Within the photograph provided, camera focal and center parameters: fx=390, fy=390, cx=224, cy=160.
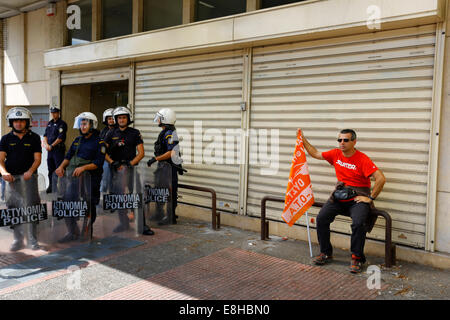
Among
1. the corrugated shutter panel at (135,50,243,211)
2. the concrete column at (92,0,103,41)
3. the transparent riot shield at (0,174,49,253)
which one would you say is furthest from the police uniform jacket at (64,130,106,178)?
the concrete column at (92,0,103,41)

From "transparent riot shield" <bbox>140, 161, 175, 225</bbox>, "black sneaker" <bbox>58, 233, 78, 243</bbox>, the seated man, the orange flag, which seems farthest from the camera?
"transparent riot shield" <bbox>140, 161, 175, 225</bbox>

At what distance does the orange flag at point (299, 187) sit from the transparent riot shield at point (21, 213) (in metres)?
3.38

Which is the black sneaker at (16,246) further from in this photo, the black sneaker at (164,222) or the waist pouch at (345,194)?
the waist pouch at (345,194)

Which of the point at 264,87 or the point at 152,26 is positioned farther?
the point at 152,26

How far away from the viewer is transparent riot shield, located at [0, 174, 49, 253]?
5004 mm

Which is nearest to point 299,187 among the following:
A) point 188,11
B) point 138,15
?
point 188,11

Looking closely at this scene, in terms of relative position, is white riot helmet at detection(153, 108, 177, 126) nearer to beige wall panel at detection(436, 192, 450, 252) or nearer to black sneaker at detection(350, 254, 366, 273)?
black sneaker at detection(350, 254, 366, 273)

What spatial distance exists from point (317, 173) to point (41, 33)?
358 inches

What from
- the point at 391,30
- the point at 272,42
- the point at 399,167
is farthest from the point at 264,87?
the point at 399,167

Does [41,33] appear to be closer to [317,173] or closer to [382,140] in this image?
[317,173]

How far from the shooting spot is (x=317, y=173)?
602 cm

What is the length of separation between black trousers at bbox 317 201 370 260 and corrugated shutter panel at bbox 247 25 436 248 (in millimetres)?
709

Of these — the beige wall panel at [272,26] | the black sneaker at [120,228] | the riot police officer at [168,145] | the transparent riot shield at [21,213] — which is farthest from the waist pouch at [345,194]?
the transparent riot shield at [21,213]

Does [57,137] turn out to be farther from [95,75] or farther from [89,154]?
[89,154]
